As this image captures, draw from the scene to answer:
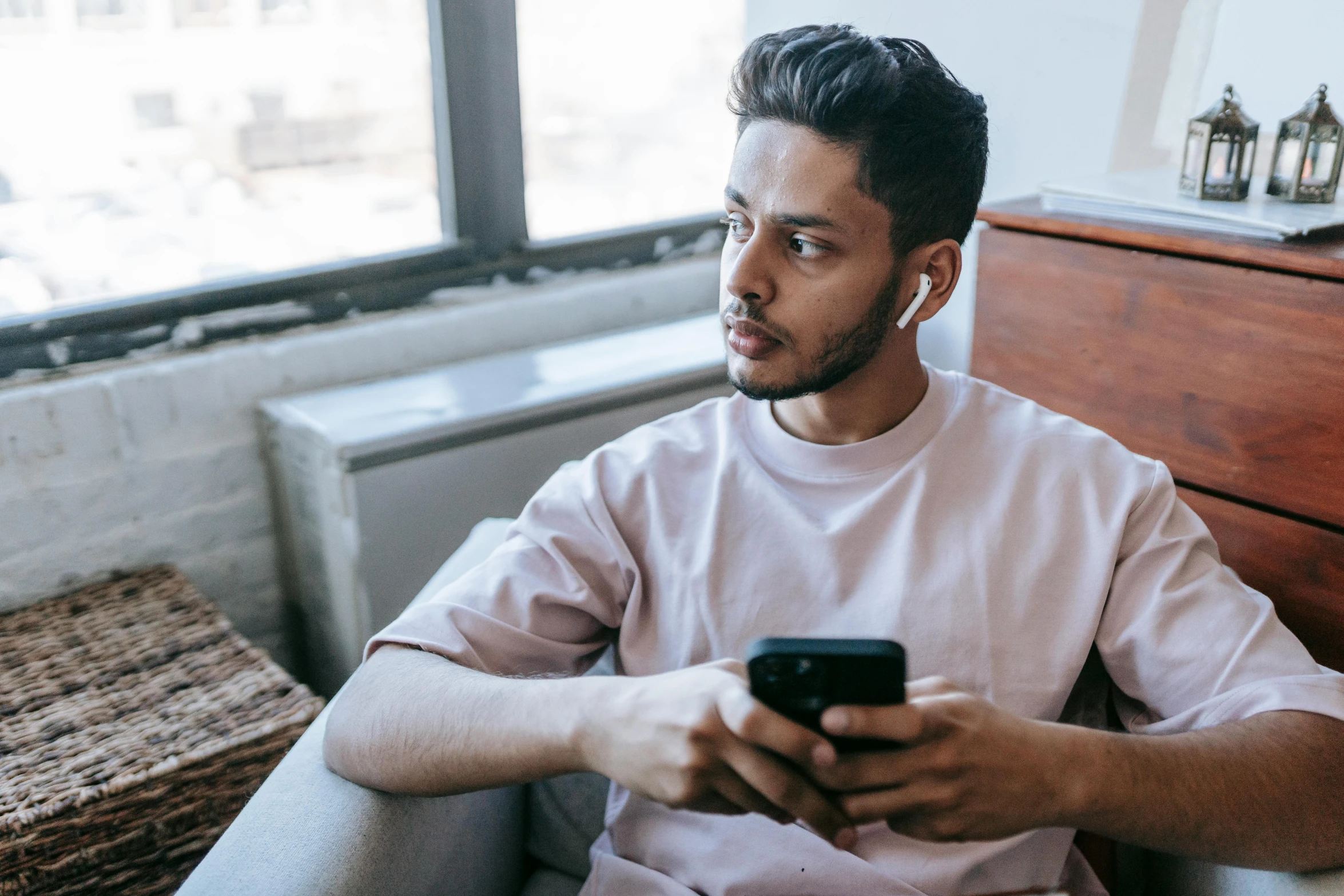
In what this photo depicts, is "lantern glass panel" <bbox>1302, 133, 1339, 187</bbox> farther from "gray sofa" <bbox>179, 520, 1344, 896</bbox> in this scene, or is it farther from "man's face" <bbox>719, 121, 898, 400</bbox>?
"gray sofa" <bbox>179, 520, 1344, 896</bbox>

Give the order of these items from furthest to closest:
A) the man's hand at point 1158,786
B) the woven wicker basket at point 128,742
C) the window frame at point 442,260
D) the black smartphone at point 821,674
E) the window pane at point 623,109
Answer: the window pane at point 623,109 → the window frame at point 442,260 → the woven wicker basket at point 128,742 → the man's hand at point 1158,786 → the black smartphone at point 821,674

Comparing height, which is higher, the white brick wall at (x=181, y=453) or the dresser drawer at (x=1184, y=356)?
the dresser drawer at (x=1184, y=356)

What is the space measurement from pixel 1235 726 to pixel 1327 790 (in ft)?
0.30

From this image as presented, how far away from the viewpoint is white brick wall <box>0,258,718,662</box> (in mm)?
1841

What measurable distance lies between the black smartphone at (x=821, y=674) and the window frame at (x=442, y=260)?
1.54 meters

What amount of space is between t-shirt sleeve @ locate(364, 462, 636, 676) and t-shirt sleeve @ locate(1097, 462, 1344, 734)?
1.71ft

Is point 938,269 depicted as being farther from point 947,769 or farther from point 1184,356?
point 947,769

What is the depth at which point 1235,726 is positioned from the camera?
999 mm

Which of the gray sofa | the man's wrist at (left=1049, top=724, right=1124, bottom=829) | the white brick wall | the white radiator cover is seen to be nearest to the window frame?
the white brick wall

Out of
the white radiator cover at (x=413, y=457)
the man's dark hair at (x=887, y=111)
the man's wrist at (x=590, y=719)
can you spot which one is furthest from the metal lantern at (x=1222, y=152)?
the man's wrist at (x=590, y=719)

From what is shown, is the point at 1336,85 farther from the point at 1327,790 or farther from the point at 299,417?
the point at 299,417

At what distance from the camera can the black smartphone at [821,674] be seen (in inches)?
31.8

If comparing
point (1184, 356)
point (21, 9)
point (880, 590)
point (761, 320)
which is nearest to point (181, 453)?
point (21, 9)

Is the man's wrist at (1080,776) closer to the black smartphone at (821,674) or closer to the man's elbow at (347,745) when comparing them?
the black smartphone at (821,674)
